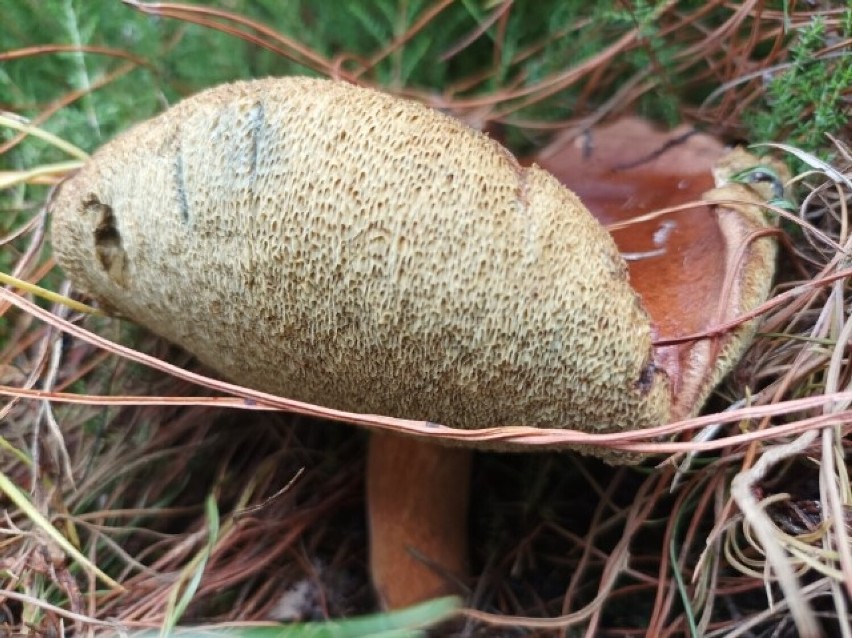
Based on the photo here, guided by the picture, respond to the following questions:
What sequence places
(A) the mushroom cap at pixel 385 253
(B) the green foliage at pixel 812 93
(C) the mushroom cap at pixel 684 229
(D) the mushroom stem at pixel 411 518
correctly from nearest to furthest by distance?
(A) the mushroom cap at pixel 385 253, (C) the mushroom cap at pixel 684 229, (B) the green foliage at pixel 812 93, (D) the mushroom stem at pixel 411 518

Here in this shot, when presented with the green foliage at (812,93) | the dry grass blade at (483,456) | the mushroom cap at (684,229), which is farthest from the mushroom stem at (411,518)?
the green foliage at (812,93)

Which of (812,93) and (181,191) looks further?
(812,93)

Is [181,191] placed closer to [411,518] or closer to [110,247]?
[110,247]

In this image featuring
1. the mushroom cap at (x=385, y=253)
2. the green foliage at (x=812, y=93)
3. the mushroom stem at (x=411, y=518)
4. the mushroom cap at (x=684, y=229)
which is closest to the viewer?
the mushroom cap at (x=385, y=253)

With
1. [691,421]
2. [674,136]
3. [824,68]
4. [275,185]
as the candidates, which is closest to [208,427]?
[275,185]

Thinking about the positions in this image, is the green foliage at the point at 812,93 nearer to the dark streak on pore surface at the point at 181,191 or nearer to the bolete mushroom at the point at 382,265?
the bolete mushroom at the point at 382,265

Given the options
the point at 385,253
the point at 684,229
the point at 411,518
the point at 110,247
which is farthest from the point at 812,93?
the point at 110,247

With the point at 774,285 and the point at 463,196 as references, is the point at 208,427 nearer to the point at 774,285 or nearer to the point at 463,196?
the point at 463,196
